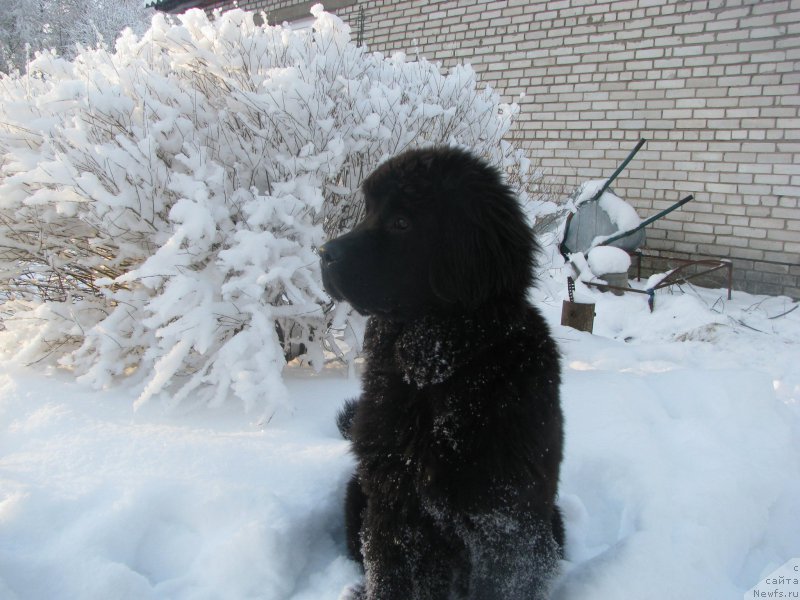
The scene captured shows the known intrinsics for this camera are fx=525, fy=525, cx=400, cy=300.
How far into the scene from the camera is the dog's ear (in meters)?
1.53

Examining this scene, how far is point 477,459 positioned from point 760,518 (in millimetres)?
1465

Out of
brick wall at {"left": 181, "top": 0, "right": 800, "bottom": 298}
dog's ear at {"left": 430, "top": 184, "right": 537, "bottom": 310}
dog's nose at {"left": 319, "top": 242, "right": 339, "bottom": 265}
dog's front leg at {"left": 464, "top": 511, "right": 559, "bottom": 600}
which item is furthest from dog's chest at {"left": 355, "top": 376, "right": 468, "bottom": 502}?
brick wall at {"left": 181, "top": 0, "right": 800, "bottom": 298}

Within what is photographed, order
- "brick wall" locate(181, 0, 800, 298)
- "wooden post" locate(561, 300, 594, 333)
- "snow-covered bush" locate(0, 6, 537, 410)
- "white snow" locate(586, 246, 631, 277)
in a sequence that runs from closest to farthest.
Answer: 1. "snow-covered bush" locate(0, 6, 537, 410)
2. "wooden post" locate(561, 300, 594, 333)
3. "white snow" locate(586, 246, 631, 277)
4. "brick wall" locate(181, 0, 800, 298)

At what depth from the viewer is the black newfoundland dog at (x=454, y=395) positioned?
153 centimetres

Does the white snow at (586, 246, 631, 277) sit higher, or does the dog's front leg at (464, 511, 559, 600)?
the dog's front leg at (464, 511, 559, 600)

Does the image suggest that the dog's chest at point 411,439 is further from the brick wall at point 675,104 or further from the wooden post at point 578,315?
the brick wall at point 675,104

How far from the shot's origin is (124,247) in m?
2.90

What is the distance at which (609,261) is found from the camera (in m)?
6.04

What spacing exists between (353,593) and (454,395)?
751 millimetres

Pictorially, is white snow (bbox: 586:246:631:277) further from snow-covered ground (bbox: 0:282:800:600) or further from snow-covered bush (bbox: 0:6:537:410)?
snow-covered bush (bbox: 0:6:537:410)

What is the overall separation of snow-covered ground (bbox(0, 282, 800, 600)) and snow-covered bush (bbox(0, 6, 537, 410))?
312 millimetres

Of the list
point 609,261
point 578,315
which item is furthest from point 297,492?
point 609,261

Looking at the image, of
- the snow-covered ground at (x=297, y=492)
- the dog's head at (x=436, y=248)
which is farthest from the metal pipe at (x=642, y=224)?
the dog's head at (x=436, y=248)

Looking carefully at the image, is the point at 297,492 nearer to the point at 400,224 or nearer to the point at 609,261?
the point at 400,224
